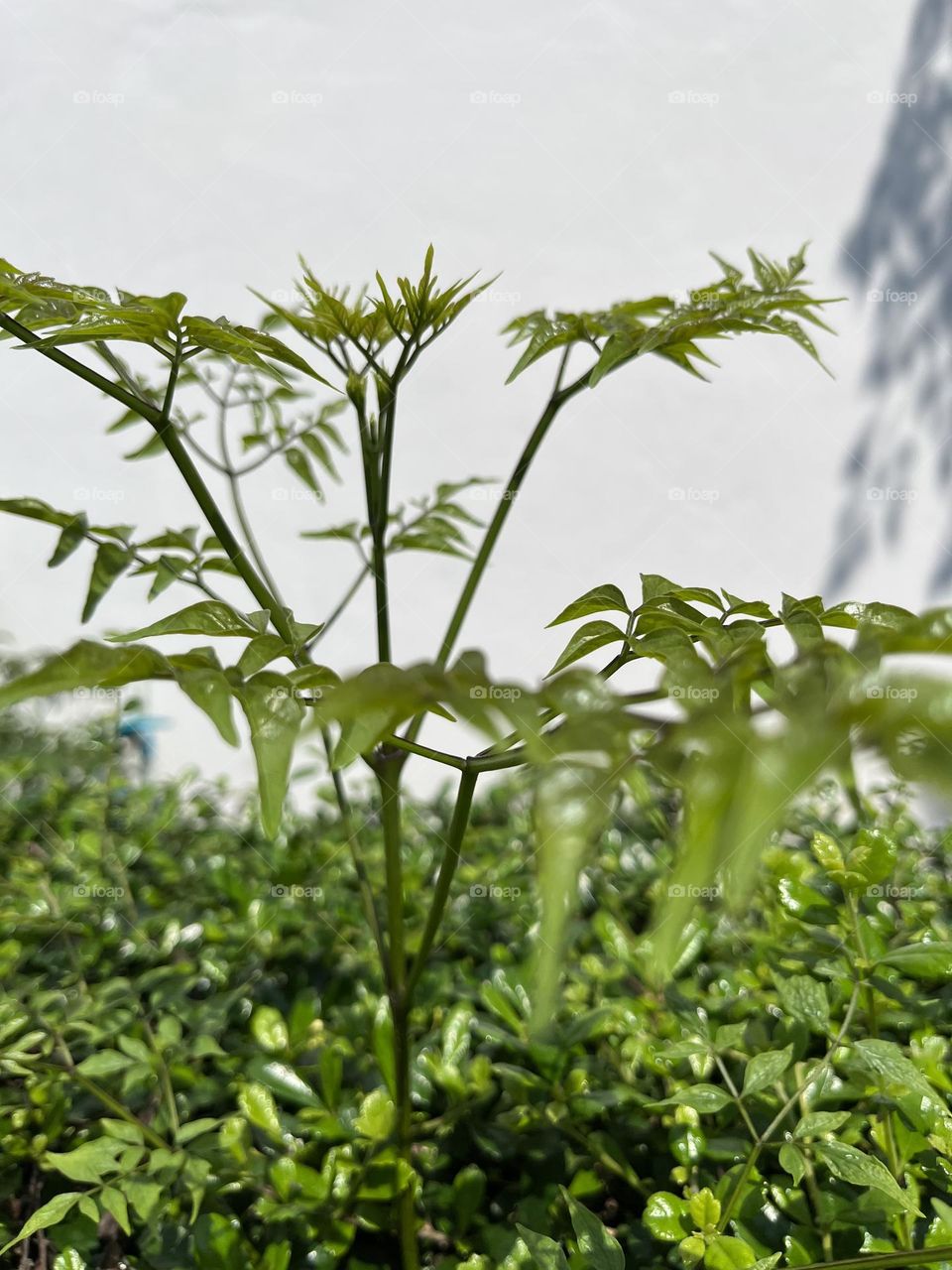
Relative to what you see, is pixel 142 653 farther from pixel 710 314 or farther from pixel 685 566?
pixel 685 566

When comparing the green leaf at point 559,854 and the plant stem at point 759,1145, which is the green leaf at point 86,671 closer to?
the green leaf at point 559,854

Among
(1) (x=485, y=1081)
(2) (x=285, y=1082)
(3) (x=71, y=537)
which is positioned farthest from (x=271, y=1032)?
(3) (x=71, y=537)

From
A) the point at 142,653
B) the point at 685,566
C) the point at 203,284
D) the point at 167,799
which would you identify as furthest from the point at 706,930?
the point at 203,284

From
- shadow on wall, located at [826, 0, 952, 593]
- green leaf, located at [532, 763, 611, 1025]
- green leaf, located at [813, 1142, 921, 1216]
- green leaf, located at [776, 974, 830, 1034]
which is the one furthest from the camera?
shadow on wall, located at [826, 0, 952, 593]

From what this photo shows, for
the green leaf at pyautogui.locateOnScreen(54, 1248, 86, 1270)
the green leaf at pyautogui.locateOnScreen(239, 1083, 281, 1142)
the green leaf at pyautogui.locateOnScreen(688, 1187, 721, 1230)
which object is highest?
the green leaf at pyautogui.locateOnScreen(688, 1187, 721, 1230)

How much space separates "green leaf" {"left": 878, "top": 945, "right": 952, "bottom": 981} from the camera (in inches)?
22.2

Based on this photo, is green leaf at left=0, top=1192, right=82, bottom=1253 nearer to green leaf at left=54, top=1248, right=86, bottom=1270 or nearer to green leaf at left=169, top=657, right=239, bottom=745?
green leaf at left=54, top=1248, right=86, bottom=1270

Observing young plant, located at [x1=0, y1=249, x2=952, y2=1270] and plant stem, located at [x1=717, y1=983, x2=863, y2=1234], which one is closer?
young plant, located at [x1=0, y1=249, x2=952, y2=1270]

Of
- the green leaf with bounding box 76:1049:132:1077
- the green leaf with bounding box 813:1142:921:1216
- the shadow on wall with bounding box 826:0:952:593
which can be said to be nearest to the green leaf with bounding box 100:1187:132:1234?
the green leaf with bounding box 76:1049:132:1077

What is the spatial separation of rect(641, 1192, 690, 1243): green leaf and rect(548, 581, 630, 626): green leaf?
0.37 m

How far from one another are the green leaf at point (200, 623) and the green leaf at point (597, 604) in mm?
160

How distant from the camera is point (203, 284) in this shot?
375 centimetres

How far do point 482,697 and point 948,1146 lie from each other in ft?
1.55

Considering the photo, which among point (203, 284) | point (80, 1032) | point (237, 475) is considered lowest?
point (80, 1032)
